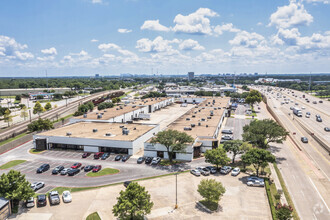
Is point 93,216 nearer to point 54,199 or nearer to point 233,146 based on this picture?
point 54,199

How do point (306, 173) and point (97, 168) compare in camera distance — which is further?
point (306, 173)

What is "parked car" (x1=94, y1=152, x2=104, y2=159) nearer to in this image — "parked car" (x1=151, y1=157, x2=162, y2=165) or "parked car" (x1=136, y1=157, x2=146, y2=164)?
"parked car" (x1=136, y1=157, x2=146, y2=164)

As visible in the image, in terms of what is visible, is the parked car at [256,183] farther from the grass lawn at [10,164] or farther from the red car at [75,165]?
the grass lawn at [10,164]

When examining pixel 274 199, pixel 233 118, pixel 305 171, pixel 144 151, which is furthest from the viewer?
pixel 233 118

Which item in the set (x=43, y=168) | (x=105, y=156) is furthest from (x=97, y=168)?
(x=43, y=168)

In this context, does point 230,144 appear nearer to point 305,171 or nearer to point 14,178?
point 305,171

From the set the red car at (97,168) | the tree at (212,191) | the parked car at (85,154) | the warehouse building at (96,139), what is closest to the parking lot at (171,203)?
the tree at (212,191)

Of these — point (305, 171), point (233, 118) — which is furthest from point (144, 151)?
point (233, 118)

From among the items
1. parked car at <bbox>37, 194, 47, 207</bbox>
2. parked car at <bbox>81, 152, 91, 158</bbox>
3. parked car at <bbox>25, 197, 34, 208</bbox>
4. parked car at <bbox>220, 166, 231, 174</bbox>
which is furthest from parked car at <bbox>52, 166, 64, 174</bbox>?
parked car at <bbox>220, 166, 231, 174</bbox>
